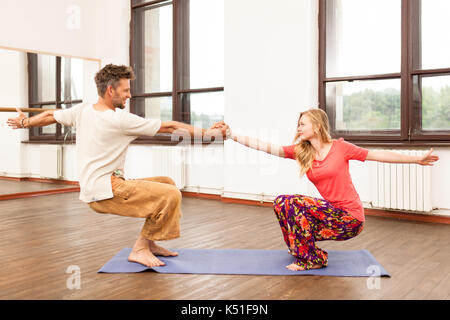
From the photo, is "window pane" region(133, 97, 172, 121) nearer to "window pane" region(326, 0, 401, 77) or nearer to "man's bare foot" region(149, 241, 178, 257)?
"window pane" region(326, 0, 401, 77)

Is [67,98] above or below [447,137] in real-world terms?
above

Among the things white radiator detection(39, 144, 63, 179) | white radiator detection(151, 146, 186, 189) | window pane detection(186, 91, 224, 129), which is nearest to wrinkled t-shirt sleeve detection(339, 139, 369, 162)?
window pane detection(186, 91, 224, 129)

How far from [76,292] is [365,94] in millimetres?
3595

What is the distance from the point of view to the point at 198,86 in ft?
19.8

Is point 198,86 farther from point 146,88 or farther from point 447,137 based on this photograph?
point 447,137

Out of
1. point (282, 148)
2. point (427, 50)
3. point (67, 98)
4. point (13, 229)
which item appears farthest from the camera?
point (67, 98)

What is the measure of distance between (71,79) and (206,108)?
2235 mm

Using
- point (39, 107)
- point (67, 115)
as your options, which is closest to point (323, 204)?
point (67, 115)

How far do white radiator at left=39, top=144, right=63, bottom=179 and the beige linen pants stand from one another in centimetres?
422

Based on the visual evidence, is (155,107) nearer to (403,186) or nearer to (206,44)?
(206,44)

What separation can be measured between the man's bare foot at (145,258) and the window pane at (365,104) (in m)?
2.90

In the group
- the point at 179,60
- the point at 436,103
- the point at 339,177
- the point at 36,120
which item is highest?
the point at 179,60

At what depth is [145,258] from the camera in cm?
270
